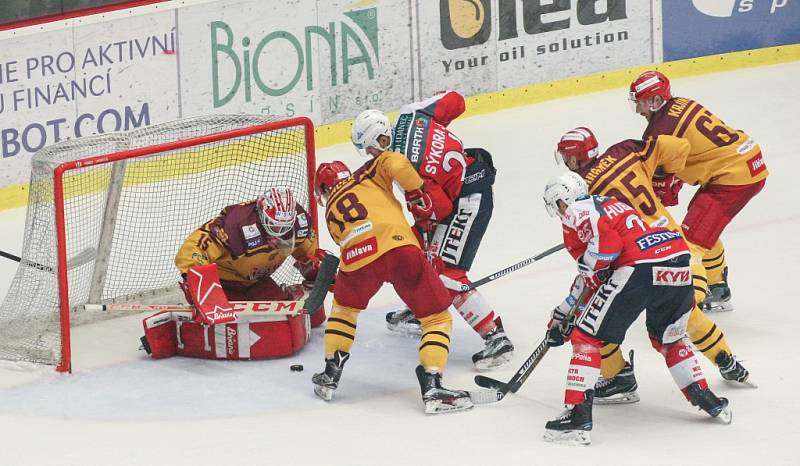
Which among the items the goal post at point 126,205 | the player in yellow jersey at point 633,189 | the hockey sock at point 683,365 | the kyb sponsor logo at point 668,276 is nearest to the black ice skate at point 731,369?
the player in yellow jersey at point 633,189

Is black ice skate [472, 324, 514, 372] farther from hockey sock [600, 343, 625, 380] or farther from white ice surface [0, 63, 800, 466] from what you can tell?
hockey sock [600, 343, 625, 380]

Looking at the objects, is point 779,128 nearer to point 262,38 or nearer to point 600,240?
point 262,38

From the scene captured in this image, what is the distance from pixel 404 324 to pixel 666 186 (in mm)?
1274

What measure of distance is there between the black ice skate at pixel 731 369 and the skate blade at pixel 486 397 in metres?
0.81

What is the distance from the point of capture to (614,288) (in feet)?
16.9

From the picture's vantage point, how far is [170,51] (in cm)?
858

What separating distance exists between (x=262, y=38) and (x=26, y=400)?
3.57m

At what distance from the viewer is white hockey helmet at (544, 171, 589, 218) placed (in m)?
5.17

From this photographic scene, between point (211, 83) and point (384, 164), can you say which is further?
point (211, 83)

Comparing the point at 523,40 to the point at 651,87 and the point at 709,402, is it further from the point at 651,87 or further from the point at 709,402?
the point at 709,402

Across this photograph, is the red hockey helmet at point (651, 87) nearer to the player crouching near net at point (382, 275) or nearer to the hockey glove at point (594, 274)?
the player crouching near net at point (382, 275)

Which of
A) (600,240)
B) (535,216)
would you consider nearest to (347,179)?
(600,240)

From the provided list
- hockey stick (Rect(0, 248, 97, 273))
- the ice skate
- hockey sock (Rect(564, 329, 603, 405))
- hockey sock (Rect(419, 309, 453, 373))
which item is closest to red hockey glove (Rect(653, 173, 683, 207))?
the ice skate

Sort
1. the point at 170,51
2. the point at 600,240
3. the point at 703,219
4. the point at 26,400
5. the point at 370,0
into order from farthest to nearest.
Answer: the point at 370,0, the point at 170,51, the point at 703,219, the point at 26,400, the point at 600,240
